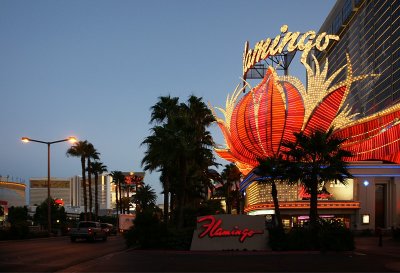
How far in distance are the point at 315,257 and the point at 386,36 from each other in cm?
9788

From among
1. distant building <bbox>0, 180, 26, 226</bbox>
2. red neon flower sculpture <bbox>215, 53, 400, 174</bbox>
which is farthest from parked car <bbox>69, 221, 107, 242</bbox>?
distant building <bbox>0, 180, 26, 226</bbox>

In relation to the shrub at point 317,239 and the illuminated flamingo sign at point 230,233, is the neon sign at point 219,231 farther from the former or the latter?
the shrub at point 317,239

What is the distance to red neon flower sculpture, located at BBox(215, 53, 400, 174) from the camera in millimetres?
47781

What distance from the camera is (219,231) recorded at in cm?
2588

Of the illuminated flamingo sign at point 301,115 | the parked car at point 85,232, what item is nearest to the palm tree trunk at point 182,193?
the parked car at point 85,232

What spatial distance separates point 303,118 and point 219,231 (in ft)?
80.5

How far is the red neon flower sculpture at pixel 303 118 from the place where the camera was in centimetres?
4778

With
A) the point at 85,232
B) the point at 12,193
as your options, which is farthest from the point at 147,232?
the point at 12,193

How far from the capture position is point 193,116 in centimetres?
4416

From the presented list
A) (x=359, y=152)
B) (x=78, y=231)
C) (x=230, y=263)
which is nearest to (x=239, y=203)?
(x=359, y=152)

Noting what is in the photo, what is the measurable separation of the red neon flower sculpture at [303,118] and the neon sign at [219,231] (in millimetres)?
22601

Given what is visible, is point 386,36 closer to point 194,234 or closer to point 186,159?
point 186,159

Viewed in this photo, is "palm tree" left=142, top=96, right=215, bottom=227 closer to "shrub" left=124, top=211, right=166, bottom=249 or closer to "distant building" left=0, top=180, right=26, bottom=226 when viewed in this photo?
"shrub" left=124, top=211, right=166, bottom=249

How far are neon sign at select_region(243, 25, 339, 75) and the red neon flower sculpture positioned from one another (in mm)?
2923
